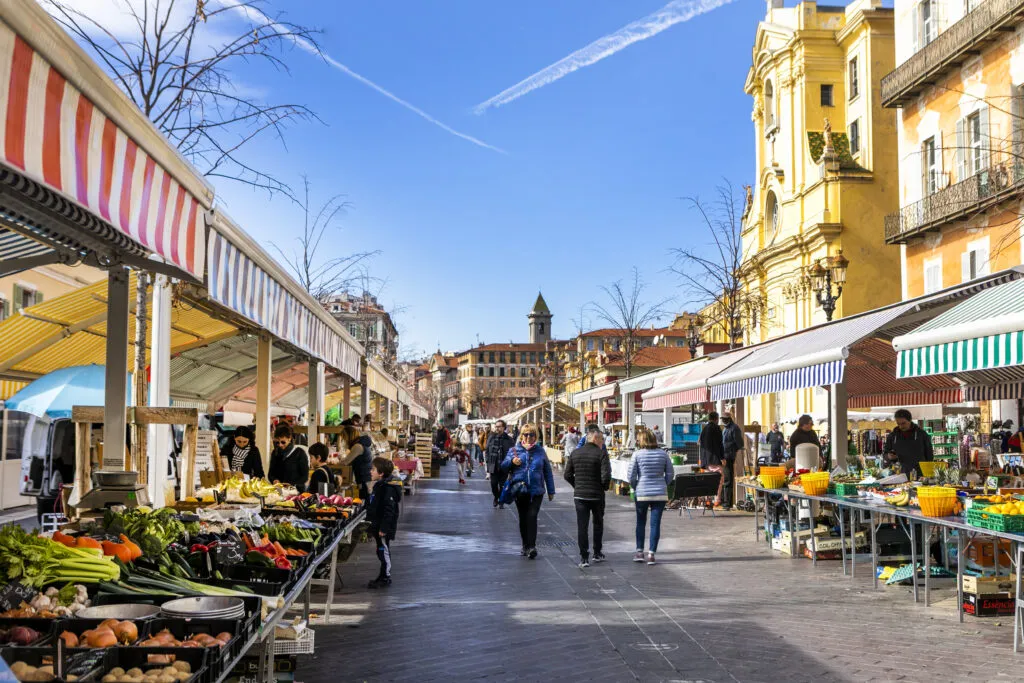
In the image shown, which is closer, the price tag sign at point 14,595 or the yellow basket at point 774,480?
the price tag sign at point 14,595

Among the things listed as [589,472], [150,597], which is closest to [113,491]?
[150,597]

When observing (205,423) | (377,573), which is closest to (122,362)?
(377,573)

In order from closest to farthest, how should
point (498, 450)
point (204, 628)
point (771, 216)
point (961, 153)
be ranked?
point (204, 628), point (498, 450), point (961, 153), point (771, 216)

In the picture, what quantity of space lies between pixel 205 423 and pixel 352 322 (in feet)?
322

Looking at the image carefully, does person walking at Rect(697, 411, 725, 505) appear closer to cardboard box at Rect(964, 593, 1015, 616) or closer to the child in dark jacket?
the child in dark jacket

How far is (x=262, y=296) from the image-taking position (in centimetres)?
851

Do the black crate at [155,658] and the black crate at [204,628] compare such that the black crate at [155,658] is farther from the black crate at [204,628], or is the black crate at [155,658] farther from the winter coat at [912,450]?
the winter coat at [912,450]

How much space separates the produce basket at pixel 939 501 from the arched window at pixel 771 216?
47303 millimetres

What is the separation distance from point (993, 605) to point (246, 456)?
879cm

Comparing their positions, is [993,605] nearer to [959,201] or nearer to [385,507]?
[385,507]

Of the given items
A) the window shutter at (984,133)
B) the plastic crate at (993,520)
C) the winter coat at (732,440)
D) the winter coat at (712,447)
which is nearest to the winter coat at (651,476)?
the plastic crate at (993,520)

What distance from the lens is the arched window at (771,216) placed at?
56.6 meters

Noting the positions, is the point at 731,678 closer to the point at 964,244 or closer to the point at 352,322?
the point at 964,244

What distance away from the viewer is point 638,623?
9617 millimetres
